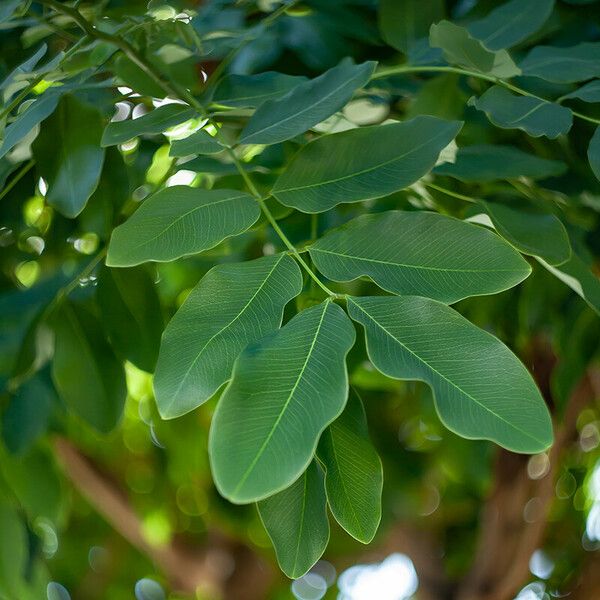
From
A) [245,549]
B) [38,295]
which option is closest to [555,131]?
[38,295]

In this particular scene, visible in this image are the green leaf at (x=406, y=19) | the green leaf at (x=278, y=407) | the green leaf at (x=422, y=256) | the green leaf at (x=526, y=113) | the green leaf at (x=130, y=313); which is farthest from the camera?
the green leaf at (x=406, y=19)

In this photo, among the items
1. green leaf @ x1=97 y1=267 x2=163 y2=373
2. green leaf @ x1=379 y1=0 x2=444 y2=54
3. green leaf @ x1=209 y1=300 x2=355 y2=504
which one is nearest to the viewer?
green leaf @ x1=209 y1=300 x2=355 y2=504

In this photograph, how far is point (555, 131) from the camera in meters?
0.56

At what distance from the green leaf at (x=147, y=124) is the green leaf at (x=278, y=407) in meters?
0.19

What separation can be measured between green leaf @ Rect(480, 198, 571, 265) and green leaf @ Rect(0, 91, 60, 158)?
0.91 ft

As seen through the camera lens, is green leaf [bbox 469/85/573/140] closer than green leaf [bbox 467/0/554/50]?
Yes

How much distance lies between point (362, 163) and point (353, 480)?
182 mm

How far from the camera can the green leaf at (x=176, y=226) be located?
1.61 ft

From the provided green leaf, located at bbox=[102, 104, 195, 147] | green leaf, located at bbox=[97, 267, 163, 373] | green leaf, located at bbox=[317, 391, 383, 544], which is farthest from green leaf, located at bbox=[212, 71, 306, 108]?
green leaf, located at bbox=[317, 391, 383, 544]

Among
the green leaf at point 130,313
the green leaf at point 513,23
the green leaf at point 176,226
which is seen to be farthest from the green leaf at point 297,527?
the green leaf at point 513,23

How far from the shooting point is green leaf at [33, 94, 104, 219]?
61 cm

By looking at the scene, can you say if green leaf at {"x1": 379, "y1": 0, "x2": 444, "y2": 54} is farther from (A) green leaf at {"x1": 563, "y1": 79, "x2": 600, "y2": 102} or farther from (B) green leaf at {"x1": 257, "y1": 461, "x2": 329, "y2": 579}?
(B) green leaf at {"x1": 257, "y1": 461, "x2": 329, "y2": 579}

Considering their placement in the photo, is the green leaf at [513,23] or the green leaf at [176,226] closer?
the green leaf at [176,226]

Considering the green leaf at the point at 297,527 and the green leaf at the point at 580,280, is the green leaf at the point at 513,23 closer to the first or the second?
the green leaf at the point at 580,280
